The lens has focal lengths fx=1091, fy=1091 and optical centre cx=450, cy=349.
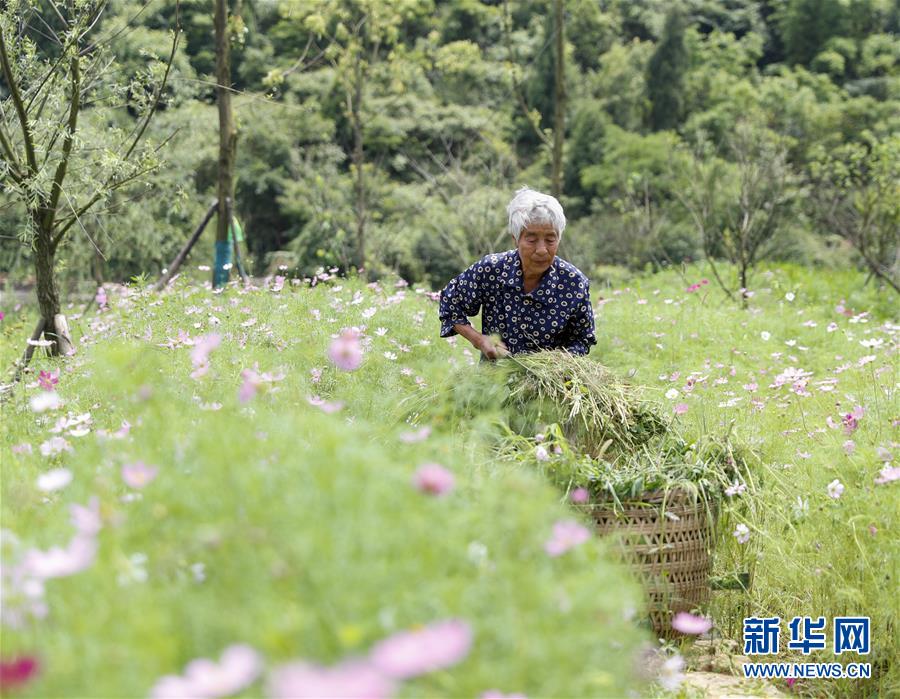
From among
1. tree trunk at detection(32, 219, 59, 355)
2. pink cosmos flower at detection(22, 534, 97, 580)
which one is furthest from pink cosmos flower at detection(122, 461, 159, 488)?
tree trunk at detection(32, 219, 59, 355)

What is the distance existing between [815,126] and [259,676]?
21091 millimetres

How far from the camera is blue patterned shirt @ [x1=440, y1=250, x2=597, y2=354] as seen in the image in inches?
147

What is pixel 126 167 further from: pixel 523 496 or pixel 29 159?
pixel 523 496

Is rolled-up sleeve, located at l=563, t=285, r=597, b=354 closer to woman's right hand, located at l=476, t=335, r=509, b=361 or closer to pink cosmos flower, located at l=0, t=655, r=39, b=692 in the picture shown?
woman's right hand, located at l=476, t=335, r=509, b=361

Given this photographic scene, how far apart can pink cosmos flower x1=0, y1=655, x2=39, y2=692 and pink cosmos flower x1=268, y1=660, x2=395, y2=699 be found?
0.82ft

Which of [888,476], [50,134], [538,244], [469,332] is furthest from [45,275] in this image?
[888,476]

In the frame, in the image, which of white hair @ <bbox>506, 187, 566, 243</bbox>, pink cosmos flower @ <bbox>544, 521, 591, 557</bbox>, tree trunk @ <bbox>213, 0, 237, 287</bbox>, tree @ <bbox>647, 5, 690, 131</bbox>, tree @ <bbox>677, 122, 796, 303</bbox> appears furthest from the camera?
tree @ <bbox>647, 5, 690, 131</bbox>

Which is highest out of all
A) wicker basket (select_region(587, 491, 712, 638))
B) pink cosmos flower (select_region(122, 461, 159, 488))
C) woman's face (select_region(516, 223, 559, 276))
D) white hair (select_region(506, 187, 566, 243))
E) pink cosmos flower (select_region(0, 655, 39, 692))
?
pink cosmos flower (select_region(0, 655, 39, 692))

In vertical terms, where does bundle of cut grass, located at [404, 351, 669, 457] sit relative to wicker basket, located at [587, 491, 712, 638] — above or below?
above

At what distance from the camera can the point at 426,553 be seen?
129 cm

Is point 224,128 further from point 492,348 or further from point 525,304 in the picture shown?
point 492,348

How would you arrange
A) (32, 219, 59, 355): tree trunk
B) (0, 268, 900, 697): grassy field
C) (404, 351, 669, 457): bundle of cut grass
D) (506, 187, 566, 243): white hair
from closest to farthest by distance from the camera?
(0, 268, 900, 697): grassy field < (404, 351, 669, 457): bundle of cut grass < (506, 187, 566, 243): white hair < (32, 219, 59, 355): tree trunk

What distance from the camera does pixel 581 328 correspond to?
12.5ft

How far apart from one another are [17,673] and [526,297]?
9.26ft
